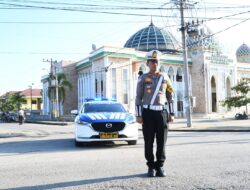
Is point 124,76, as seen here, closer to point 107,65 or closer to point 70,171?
point 107,65

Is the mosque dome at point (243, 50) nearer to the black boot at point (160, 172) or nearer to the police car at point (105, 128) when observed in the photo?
the police car at point (105, 128)

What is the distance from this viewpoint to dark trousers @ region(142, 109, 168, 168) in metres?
5.09

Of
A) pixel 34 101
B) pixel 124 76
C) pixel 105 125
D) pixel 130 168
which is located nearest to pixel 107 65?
pixel 124 76

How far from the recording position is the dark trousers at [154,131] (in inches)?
200

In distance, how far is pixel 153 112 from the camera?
16.7 feet

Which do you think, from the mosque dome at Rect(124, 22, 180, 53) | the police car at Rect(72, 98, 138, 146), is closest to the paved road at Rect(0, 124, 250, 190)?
the police car at Rect(72, 98, 138, 146)

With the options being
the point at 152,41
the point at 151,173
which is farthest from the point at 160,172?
the point at 152,41

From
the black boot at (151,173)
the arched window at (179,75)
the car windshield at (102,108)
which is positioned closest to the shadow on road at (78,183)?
the black boot at (151,173)

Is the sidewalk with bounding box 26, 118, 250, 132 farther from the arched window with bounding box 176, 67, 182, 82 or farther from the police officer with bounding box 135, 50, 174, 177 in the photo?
the arched window with bounding box 176, 67, 182, 82

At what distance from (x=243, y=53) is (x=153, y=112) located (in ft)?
250

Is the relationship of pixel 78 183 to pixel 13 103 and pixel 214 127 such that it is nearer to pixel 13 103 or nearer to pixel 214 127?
pixel 214 127

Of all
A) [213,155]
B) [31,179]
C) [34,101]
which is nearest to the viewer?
[31,179]

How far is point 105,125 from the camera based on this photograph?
9.62 metres

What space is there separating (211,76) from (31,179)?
179ft
